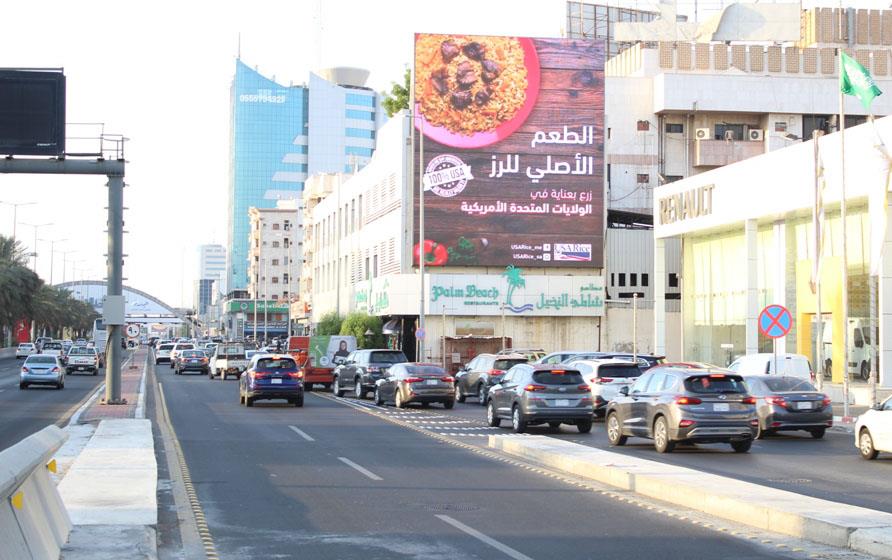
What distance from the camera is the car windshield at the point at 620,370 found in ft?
103

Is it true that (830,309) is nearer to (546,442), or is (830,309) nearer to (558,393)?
(558,393)

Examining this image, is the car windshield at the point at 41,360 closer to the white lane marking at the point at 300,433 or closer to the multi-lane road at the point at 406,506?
the white lane marking at the point at 300,433

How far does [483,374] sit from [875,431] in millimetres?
20092

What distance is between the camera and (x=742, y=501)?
12.8 metres

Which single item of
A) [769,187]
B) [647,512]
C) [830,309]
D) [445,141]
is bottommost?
[647,512]

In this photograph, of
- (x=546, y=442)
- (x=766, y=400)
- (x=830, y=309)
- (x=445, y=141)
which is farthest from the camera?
(x=445, y=141)

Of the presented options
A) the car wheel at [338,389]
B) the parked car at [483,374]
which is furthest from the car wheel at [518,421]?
the car wheel at [338,389]

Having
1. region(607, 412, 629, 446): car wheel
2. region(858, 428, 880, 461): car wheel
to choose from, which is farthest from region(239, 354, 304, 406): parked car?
region(858, 428, 880, 461): car wheel

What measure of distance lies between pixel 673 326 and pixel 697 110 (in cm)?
1306

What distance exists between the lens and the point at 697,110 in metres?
68.4

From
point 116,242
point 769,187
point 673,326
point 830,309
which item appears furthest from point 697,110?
point 116,242

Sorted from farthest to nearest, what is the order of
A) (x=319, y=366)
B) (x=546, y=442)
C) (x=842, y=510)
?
(x=319, y=366) < (x=546, y=442) < (x=842, y=510)

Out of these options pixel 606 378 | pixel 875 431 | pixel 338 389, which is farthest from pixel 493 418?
pixel 338 389

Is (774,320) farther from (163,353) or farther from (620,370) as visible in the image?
(163,353)
